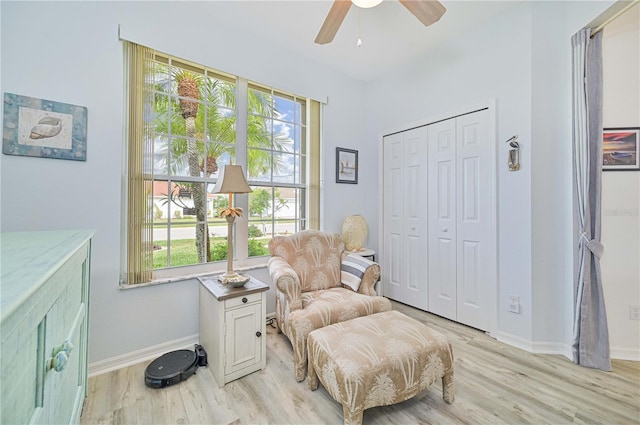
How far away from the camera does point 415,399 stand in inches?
62.9

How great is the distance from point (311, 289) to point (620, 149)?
272 centimetres

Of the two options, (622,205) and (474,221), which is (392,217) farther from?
(622,205)

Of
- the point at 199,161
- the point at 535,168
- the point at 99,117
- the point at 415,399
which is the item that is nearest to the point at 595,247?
the point at 535,168

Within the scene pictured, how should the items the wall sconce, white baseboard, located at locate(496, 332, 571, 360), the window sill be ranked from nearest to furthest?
1. the window sill
2. white baseboard, located at locate(496, 332, 571, 360)
3. the wall sconce

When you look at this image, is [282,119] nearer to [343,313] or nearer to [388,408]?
[343,313]

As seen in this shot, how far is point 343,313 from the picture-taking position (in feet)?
6.24

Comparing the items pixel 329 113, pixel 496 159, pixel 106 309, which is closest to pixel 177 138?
pixel 106 309

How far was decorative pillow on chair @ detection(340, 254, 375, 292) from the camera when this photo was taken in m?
2.29

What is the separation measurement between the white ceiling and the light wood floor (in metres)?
2.89

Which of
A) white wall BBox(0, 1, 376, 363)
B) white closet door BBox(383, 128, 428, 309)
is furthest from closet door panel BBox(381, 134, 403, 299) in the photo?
white wall BBox(0, 1, 376, 363)

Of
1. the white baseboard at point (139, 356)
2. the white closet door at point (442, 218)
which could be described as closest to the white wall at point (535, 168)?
the white closet door at point (442, 218)

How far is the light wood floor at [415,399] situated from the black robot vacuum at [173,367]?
44mm

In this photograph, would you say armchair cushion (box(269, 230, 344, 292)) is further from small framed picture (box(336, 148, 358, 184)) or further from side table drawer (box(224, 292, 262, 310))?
small framed picture (box(336, 148, 358, 184))

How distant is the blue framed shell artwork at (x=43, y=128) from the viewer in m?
1.60
